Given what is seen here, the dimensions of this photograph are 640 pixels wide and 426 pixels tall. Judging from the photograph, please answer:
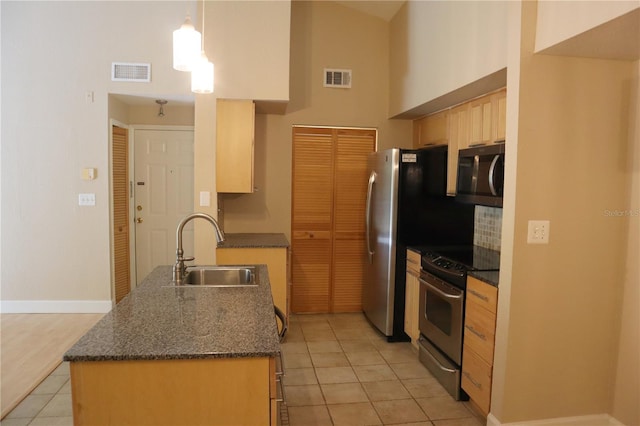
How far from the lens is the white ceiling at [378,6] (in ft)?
13.7

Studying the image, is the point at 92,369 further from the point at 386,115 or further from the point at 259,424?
the point at 386,115

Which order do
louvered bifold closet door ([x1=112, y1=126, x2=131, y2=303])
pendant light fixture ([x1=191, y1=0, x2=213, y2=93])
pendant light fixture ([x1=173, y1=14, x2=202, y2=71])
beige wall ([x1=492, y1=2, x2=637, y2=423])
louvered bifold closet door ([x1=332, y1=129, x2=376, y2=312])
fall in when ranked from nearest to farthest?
pendant light fixture ([x1=173, y1=14, x2=202, y2=71]) → pendant light fixture ([x1=191, y1=0, x2=213, y2=93]) → beige wall ([x1=492, y1=2, x2=637, y2=423]) → louvered bifold closet door ([x1=112, y1=126, x2=131, y2=303]) → louvered bifold closet door ([x1=332, y1=129, x2=376, y2=312])

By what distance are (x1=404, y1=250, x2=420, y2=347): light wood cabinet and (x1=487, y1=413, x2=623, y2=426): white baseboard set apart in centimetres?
114

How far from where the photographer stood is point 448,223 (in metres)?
3.73

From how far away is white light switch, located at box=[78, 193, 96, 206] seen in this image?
4113mm

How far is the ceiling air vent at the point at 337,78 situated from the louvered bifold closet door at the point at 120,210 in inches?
86.9

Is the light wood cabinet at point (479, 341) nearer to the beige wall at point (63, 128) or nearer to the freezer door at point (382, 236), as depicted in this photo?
the freezer door at point (382, 236)

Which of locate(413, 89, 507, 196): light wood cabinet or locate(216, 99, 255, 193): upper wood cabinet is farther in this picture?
locate(216, 99, 255, 193): upper wood cabinet

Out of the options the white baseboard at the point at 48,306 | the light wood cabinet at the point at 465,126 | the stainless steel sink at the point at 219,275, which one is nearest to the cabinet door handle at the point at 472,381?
the light wood cabinet at the point at 465,126

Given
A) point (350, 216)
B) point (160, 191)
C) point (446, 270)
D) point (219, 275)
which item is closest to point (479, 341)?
point (446, 270)

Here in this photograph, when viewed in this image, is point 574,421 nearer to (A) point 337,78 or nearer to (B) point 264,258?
(B) point 264,258

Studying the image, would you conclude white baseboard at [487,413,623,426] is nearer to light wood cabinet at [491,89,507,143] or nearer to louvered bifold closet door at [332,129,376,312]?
light wood cabinet at [491,89,507,143]

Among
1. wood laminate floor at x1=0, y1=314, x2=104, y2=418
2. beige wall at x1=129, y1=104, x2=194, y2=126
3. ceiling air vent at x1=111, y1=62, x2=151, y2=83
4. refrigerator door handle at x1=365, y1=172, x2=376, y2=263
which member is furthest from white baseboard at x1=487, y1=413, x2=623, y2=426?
beige wall at x1=129, y1=104, x2=194, y2=126

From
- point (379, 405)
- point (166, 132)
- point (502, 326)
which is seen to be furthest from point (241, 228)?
point (502, 326)
